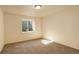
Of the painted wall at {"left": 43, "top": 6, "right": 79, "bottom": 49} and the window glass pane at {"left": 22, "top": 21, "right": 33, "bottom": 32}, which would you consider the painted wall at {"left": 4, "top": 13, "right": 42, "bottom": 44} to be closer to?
the window glass pane at {"left": 22, "top": 21, "right": 33, "bottom": 32}

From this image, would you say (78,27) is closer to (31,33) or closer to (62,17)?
(62,17)

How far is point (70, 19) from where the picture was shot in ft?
12.3

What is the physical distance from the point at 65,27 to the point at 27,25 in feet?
8.18

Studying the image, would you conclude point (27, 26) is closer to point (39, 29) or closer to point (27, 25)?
point (27, 25)

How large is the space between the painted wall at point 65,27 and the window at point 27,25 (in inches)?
38.4

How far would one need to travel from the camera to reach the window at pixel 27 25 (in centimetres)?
568

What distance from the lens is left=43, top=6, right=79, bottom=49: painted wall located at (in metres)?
3.50

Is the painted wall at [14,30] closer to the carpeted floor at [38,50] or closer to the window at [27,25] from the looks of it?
the window at [27,25]

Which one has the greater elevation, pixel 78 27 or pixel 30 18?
pixel 30 18
